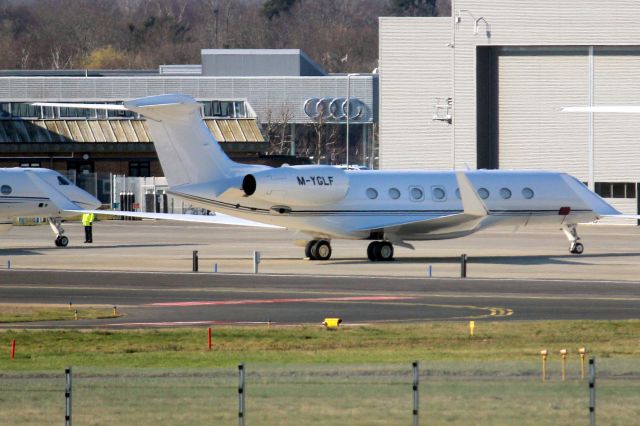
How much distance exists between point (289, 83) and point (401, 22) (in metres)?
33.5

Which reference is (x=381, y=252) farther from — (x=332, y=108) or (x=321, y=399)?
(x=332, y=108)

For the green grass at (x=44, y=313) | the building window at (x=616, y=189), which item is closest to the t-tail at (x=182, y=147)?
the green grass at (x=44, y=313)

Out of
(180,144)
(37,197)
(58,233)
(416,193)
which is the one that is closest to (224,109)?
(37,197)

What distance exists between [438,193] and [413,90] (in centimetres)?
3682

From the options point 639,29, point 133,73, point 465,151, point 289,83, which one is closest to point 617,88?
point 639,29

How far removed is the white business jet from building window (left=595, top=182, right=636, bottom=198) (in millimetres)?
35461

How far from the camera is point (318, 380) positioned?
56.2 feet

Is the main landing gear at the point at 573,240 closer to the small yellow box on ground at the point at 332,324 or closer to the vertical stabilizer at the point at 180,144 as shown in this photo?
the vertical stabilizer at the point at 180,144

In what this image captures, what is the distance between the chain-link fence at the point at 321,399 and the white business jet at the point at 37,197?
35.5 metres

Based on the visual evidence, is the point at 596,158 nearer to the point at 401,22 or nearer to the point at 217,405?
the point at 401,22

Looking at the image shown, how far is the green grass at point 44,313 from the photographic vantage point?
2905cm

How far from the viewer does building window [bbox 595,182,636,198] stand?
253 feet

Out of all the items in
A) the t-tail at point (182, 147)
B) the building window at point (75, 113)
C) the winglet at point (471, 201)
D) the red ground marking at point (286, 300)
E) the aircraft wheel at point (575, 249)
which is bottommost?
the red ground marking at point (286, 300)

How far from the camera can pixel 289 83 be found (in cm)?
11319
